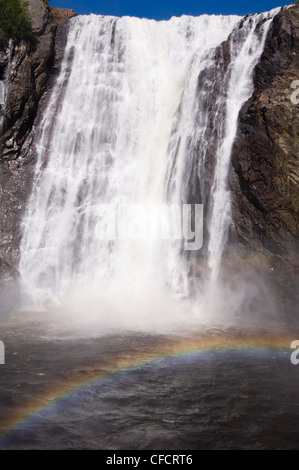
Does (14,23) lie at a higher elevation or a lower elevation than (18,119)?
higher

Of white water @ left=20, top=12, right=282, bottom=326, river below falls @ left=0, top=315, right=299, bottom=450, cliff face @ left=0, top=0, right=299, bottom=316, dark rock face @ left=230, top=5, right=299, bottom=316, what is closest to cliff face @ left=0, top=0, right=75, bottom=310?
cliff face @ left=0, top=0, right=299, bottom=316

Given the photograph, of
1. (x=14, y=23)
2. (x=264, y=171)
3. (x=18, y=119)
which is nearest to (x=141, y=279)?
(x=264, y=171)

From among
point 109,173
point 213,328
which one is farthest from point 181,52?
point 213,328

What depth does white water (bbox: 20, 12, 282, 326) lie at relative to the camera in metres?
18.1

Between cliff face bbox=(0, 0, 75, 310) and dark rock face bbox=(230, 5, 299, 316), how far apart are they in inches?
403

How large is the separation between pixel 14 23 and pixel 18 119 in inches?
210

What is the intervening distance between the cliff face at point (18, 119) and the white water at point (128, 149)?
0.57m

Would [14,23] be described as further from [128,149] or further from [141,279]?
[141,279]

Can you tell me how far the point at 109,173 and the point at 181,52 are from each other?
9363 millimetres

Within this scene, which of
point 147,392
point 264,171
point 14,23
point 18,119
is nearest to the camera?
point 147,392

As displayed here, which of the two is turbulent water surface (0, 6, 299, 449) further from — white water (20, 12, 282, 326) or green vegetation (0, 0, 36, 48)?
green vegetation (0, 0, 36, 48)

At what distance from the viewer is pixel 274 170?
1605 cm

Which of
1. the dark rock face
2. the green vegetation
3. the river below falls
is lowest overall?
the river below falls
